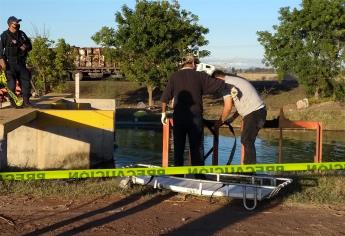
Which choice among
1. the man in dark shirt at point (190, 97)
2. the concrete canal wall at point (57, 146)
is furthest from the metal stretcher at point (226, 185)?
the concrete canal wall at point (57, 146)

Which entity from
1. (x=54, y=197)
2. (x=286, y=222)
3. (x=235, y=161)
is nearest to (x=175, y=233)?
(x=286, y=222)

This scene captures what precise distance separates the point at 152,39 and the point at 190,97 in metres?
27.7

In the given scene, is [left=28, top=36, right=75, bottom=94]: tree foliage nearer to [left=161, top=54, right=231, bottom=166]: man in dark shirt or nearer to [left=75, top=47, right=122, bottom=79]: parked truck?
[left=75, top=47, right=122, bottom=79]: parked truck

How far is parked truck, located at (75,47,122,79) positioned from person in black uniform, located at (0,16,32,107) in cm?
3625

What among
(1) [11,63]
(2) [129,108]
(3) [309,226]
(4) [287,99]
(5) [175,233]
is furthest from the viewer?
(4) [287,99]

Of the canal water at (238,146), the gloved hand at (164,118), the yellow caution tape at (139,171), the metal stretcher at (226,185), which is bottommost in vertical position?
the canal water at (238,146)

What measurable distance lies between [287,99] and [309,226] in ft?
116

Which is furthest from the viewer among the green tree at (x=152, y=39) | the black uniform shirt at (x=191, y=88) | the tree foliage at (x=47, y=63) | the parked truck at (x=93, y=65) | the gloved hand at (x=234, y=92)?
the parked truck at (x=93, y=65)

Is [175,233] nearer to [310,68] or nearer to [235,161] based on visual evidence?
[235,161]

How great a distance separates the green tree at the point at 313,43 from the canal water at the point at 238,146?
839 centimetres

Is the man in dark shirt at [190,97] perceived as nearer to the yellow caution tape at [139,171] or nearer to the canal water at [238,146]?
the yellow caution tape at [139,171]

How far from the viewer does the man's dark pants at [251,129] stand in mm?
7328

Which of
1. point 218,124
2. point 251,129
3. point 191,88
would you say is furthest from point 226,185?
point 191,88

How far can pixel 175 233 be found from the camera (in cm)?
542
